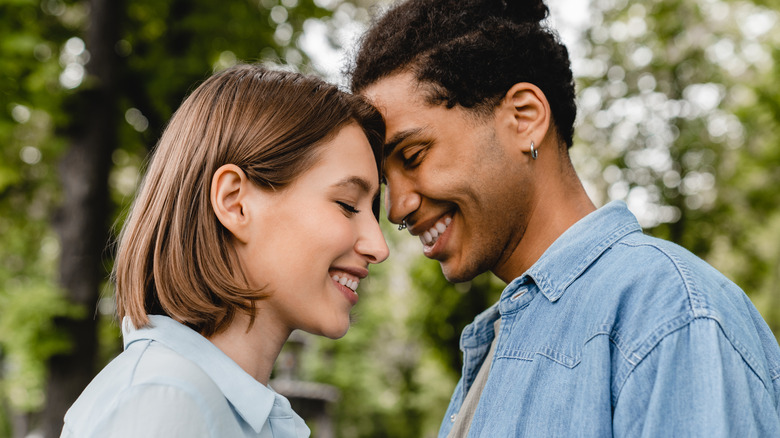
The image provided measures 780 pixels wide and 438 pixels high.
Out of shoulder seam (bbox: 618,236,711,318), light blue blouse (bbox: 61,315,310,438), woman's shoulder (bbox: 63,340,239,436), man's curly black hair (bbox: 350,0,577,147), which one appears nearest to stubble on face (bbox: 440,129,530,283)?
man's curly black hair (bbox: 350,0,577,147)

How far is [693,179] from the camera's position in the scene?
9461 mm

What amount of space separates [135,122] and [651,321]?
6.52 meters

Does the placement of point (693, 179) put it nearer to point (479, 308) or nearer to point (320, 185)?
point (479, 308)

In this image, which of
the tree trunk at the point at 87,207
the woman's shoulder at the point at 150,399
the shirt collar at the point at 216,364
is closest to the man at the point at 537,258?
the shirt collar at the point at 216,364

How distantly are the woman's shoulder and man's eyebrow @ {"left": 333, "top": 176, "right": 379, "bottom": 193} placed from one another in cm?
67

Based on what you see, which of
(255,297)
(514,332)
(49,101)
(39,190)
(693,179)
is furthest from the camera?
(693,179)

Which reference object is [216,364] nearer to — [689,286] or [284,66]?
[689,286]

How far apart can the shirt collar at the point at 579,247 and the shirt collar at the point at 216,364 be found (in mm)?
860

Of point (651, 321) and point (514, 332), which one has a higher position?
point (651, 321)

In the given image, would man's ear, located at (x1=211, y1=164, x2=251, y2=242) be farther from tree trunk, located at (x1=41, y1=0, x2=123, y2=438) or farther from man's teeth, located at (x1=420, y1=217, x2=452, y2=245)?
tree trunk, located at (x1=41, y1=0, x2=123, y2=438)

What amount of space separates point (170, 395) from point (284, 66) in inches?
71.2

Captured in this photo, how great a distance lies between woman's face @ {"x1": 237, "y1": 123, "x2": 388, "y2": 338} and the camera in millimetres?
1806

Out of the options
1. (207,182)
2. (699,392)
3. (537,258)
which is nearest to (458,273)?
(537,258)

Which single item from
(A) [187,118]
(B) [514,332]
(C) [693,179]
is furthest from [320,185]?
(C) [693,179]
